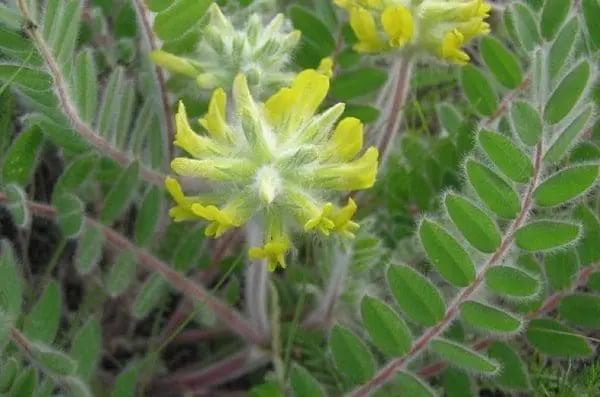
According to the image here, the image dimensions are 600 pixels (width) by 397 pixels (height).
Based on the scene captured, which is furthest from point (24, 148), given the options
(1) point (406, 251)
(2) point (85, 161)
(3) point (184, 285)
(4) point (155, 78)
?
(1) point (406, 251)

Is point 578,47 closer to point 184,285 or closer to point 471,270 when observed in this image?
point 471,270

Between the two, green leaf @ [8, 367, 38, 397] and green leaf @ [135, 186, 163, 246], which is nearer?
green leaf @ [8, 367, 38, 397]

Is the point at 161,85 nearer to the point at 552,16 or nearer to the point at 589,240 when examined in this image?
the point at 552,16

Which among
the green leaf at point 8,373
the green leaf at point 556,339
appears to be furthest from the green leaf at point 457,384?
the green leaf at point 8,373

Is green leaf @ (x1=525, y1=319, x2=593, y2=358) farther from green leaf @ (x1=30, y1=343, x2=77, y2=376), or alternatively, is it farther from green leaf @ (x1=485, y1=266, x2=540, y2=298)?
green leaf @ (x1=30, y1=343, x2=77, y2=376)

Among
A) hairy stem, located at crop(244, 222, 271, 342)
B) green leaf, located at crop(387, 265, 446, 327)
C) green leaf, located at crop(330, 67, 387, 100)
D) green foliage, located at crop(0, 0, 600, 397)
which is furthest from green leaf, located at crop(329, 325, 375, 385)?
green leaf, located at crop(330, 67, 387, 100)
